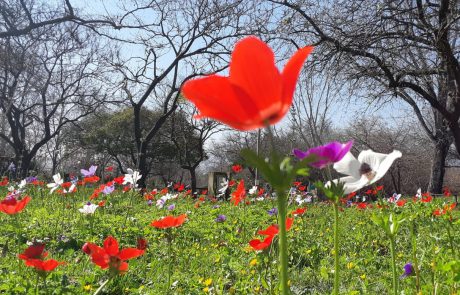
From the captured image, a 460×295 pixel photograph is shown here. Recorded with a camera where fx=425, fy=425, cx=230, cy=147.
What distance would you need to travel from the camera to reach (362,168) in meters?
0.99

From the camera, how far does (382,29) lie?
10.9 metres

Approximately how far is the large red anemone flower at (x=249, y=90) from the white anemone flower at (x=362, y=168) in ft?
1.39

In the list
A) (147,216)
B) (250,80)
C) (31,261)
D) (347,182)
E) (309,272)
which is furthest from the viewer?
(147,216)

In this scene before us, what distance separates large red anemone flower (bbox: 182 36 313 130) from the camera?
1.84 feet

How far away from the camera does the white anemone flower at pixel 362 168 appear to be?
941 millimetres

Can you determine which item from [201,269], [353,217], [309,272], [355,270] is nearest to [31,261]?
[201,269]

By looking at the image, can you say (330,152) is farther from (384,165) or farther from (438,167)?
(438,167)

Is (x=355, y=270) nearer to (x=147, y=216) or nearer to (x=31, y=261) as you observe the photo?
(x=31, y=261)

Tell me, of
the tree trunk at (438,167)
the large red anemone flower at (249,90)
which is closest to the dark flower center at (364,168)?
the large red anemone flower at (249,90)

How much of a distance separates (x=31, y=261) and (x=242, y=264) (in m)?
2.24

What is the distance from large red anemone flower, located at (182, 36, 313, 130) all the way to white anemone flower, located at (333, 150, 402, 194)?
42cm

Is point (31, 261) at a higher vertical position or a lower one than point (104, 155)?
lower

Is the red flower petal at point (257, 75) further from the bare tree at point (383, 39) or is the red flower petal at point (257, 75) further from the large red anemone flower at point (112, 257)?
the bare tree at point (383, 39)

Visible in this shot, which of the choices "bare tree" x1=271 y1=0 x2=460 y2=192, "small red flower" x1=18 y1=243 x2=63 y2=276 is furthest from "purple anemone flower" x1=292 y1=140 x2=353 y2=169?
"bare tree" x1=271 y1=0 x2=460 y2=192
